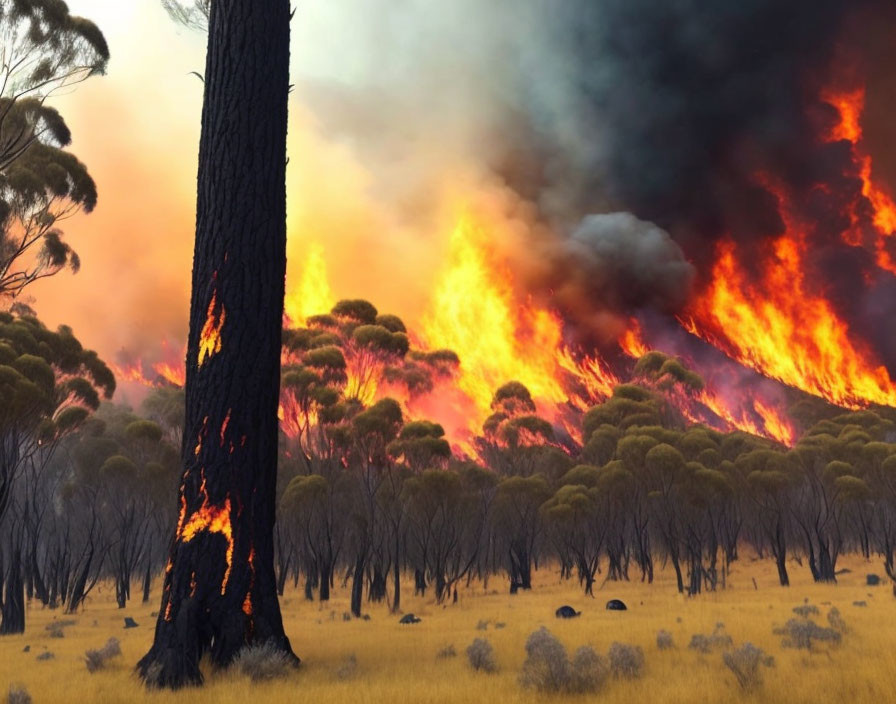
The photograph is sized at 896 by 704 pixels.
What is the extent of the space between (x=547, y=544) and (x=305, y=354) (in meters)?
34.8

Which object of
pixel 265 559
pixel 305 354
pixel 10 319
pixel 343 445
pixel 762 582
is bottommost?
pixel 762 582

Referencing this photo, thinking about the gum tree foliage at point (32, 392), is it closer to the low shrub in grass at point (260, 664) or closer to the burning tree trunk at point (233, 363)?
the burning tree trunk at point (233, 363)

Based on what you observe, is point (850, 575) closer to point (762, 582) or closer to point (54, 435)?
point (762, 582)

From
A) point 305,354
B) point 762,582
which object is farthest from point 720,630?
point 762,582

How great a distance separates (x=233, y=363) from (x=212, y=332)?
19.7 inches

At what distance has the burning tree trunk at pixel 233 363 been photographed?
25.7 ft

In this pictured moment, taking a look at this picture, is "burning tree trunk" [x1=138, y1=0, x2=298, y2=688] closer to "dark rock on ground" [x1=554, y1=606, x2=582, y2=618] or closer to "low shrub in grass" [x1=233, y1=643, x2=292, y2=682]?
"low shrub in grass" [x1=233, y1=643, x2=292, y2=682]

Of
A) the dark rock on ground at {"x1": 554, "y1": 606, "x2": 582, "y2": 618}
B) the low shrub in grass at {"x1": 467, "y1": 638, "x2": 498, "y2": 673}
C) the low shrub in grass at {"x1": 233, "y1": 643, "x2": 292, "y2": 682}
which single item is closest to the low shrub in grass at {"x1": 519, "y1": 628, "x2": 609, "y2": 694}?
the low shrub in grass at {"x1": 467, "y1": 638, "x2": 498, "y2": 673}

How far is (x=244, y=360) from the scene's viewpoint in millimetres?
8516

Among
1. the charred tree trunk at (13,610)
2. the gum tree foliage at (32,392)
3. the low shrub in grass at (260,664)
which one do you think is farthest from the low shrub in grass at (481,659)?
the charred tree trunk at (13,610)

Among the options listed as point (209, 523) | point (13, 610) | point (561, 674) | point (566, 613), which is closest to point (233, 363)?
point (209, 523)

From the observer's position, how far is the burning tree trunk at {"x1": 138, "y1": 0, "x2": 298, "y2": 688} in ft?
25.7

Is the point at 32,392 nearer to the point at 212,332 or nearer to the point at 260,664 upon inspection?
the point at 212,332

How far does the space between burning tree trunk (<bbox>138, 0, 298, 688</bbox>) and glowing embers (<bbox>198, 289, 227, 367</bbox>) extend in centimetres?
1
